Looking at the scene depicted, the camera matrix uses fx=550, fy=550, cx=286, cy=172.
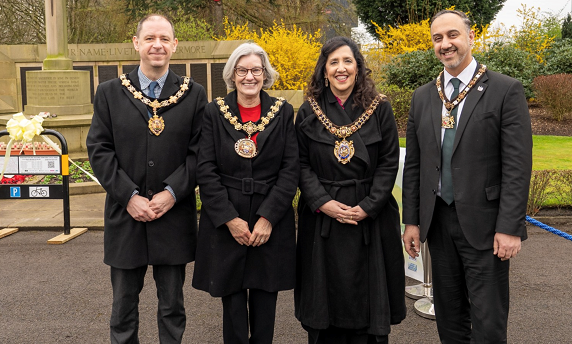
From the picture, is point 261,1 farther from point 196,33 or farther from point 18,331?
point 18,331

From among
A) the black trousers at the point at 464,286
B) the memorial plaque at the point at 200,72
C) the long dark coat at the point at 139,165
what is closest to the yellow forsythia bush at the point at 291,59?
the memorial plaque at the point at 200,72

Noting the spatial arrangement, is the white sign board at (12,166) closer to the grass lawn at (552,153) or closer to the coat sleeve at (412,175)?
the coat sleeve at (412,175)

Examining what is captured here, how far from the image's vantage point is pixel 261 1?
67.5 feet

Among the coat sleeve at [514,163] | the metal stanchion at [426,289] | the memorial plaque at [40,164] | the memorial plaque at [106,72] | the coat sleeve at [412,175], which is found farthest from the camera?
the memorial plaque at [106,72]

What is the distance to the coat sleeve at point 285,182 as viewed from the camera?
324 cm

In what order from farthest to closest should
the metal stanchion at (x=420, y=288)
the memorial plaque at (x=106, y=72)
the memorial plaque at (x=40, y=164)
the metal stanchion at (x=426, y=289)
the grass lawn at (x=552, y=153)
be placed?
the memorial plaque at (x=106, y=72)
the grass lawn at (x=552, y=153)
the memorial plaque at (x=40, y=164)
the metal stanchion at (x=420, y=288)
the metal stanchion at (x=426, y=289)

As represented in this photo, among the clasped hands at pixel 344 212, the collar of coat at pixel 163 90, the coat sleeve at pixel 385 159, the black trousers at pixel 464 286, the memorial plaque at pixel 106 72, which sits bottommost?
the black trousers at pixel 464 286

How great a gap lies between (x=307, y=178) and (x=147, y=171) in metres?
0.97

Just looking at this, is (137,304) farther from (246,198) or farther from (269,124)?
(269,124)

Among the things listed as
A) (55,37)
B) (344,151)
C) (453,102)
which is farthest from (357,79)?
(55,37)

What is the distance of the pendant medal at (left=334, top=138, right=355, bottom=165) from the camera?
329 centimetres

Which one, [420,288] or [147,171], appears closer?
[147,171]

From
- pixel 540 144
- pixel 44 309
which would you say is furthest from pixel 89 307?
pixel 540 144

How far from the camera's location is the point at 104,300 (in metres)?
4.72
